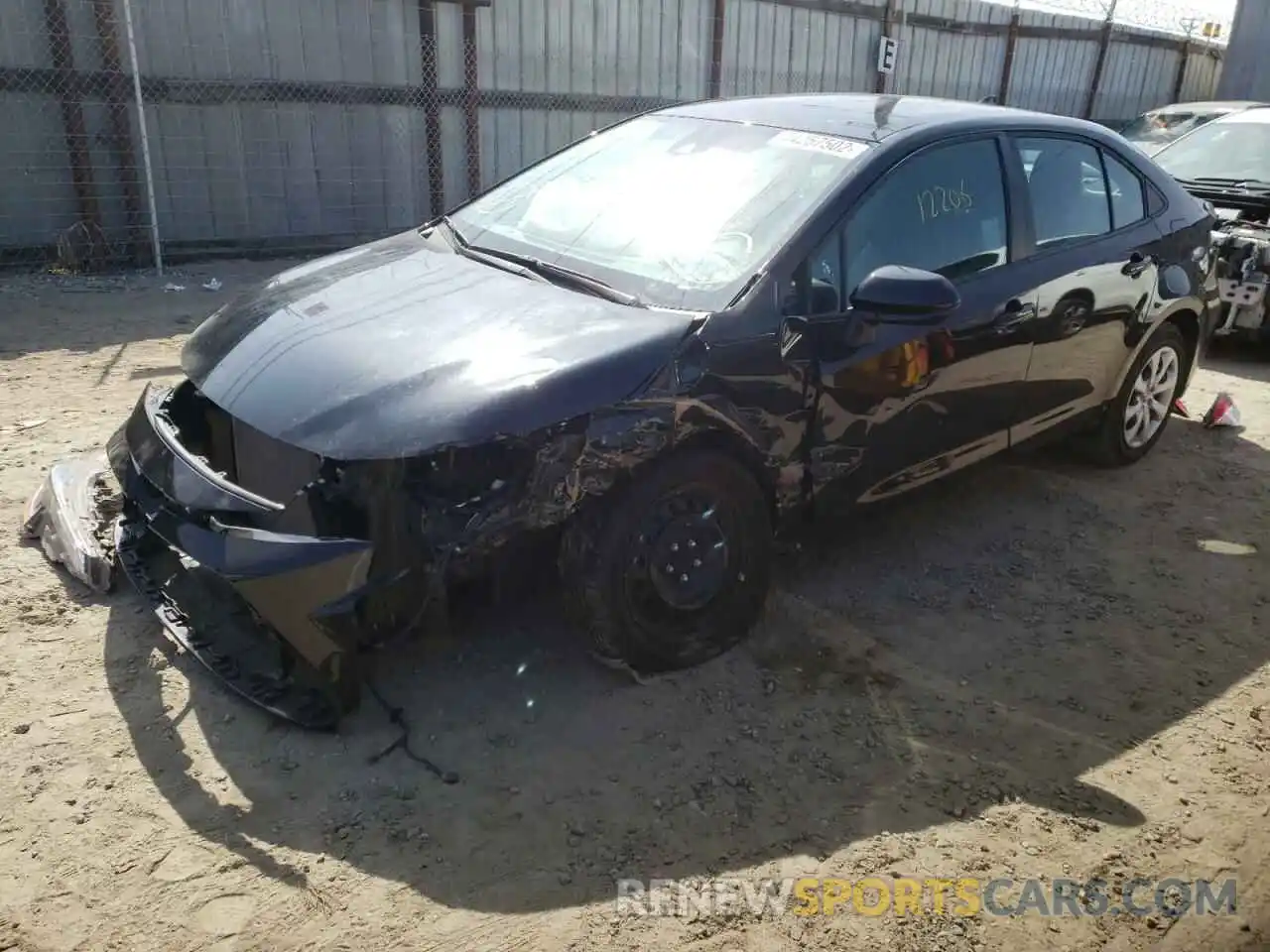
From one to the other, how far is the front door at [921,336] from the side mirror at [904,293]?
0.36ft

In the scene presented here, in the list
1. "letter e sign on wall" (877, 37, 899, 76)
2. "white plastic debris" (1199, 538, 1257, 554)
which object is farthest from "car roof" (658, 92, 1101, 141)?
"letter e sign on wall" (877, 37, 899, 76)

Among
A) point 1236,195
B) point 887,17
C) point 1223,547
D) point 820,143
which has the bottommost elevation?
point 1223,547

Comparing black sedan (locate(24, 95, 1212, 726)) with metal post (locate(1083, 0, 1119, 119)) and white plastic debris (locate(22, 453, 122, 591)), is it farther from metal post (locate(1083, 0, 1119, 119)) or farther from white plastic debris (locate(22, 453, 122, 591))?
metal post (locate(1083, 0, 1119, 119))

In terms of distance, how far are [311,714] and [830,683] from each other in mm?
1626

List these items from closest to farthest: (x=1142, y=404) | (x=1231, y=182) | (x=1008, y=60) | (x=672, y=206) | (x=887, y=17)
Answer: (x=672, y=206) < (x=1142, y=404) < (x=1231, y=182) < (x=887, y=17) < (x=1008, y=60)

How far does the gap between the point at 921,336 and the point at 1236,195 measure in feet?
17.6

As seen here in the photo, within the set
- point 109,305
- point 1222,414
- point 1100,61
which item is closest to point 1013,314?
point 1222,414

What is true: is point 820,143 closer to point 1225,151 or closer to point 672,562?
point 672,562

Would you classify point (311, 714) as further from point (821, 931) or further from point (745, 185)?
point (745, 185)

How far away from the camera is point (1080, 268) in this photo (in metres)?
4.21

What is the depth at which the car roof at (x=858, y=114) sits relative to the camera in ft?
12.2

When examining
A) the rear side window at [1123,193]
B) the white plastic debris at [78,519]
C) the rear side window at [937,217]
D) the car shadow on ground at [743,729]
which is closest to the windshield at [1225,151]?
the rear side window at [1123,193]

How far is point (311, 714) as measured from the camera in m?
2.80

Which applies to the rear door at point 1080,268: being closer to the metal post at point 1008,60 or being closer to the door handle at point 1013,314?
the door handle at point 1013,314
